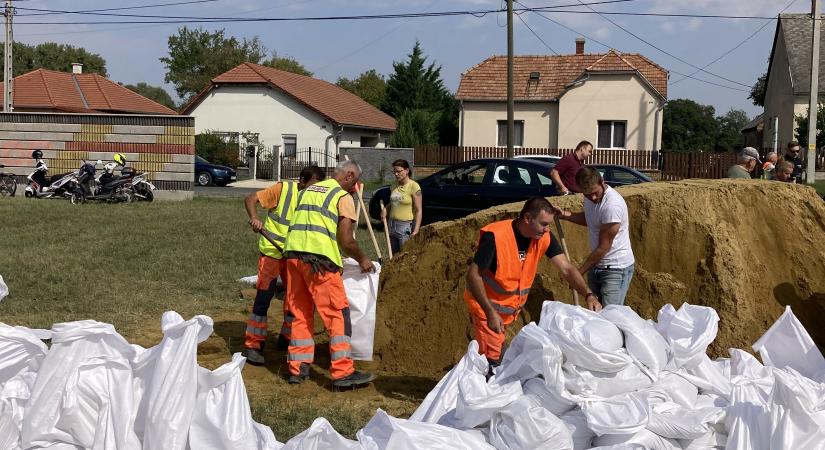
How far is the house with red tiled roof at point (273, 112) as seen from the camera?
38062mm

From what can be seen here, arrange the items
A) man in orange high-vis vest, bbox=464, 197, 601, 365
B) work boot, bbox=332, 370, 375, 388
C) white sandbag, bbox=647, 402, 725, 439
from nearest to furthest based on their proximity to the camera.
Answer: white sandbag, bbox=647, 402, 725, 439 < man in orange high-vis vest, bbox=464, 197, 601, 365 < work boot, bbox=332, 370, 375, 388

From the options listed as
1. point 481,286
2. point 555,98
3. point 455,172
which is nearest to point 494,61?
point 555,98

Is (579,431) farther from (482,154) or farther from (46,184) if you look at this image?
(482,154)

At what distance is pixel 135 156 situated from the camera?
72.4ft

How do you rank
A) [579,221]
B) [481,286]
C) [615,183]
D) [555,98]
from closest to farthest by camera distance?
[481,286] → [579,221] → [615,183] → [555,98]

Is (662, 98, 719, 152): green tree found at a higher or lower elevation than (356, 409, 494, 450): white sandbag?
higher

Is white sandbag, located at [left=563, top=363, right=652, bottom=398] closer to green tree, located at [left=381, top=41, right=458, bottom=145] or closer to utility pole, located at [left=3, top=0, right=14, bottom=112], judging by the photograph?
utility pole, located at [left=3, top=0, right=14, bottom=112]

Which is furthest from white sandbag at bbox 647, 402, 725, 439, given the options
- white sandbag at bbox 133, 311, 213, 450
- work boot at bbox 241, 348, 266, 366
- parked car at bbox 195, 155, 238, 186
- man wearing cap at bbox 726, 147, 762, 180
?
parked car at bbox 195, 155, 238, 186

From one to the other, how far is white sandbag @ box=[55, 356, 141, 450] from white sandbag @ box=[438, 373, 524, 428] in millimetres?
1499

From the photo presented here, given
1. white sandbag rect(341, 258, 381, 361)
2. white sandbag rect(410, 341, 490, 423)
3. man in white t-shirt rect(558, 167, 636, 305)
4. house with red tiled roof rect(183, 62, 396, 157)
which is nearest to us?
white sandbag rect(410, 341, 490, 423)

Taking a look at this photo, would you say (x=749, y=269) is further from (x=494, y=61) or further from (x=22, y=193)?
(x=494, y=61)

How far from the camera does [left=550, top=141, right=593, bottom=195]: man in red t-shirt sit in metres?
10.3

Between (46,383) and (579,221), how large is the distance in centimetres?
398

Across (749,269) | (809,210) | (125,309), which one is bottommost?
(125,309)
